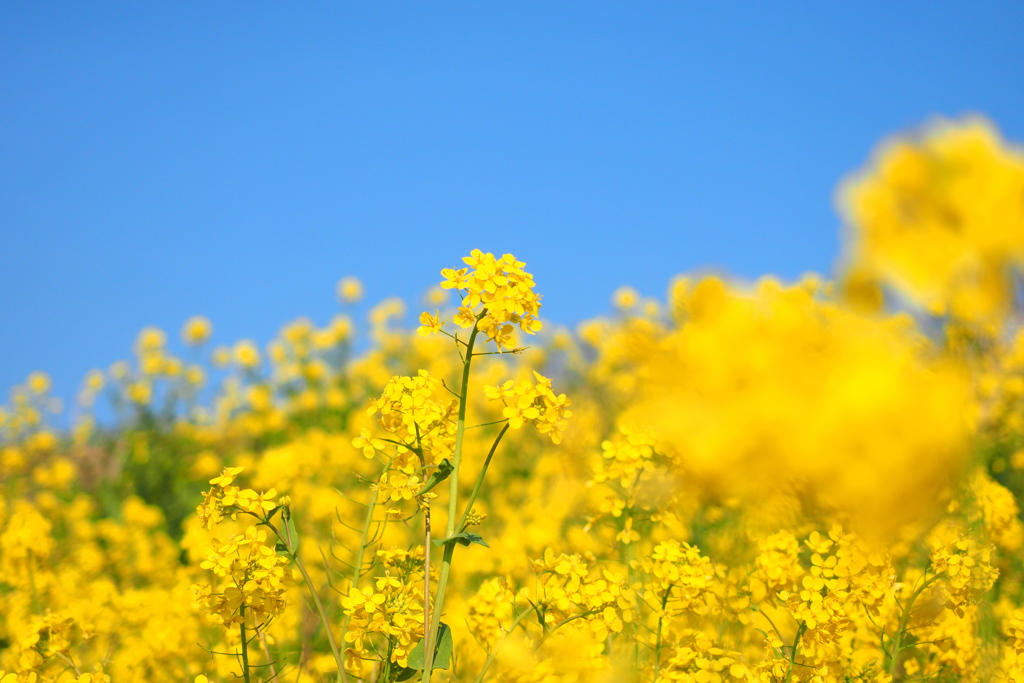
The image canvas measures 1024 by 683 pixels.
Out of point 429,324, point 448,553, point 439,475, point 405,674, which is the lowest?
point 405,674

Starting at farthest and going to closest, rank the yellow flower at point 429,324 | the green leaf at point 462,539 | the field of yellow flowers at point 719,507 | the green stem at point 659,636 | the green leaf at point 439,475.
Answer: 1. the green stem at point 659,636
2. the yellow flower at point 429,324
3. the green leaf at point 439,475
4. the green leaf at point 462,539
5. the field of yellow flowers at point 719,507

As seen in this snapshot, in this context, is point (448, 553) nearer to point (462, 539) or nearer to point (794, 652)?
point (462, 539)

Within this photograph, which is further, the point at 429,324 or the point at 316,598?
the point at 429,324

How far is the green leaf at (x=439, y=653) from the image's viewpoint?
1.65m

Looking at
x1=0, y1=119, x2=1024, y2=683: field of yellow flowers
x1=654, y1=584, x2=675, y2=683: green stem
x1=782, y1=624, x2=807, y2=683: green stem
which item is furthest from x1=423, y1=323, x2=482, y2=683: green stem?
x1=782, y1=624, x2=807, y2=683: green stem

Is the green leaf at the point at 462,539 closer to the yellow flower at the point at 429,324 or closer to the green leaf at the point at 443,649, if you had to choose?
the green leaf at the point at 443,649

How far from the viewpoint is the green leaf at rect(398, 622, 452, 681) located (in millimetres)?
1650

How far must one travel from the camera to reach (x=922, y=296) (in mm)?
1021

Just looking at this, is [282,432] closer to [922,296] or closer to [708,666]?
[708,666]

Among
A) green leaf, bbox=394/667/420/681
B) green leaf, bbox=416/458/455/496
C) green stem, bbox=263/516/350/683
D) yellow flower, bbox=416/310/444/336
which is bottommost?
green leaf, bbox=394/667/420/681

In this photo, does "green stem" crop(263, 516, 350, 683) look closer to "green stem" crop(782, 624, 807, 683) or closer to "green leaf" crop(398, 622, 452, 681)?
"green leaf" crop(398, 622, 452, 681)

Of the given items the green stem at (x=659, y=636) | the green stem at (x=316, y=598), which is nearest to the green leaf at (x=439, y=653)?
the green stem at (x=316, y=598)

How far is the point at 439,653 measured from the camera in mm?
1687

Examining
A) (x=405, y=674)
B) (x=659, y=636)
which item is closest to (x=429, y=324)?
(x=405, y=674)
